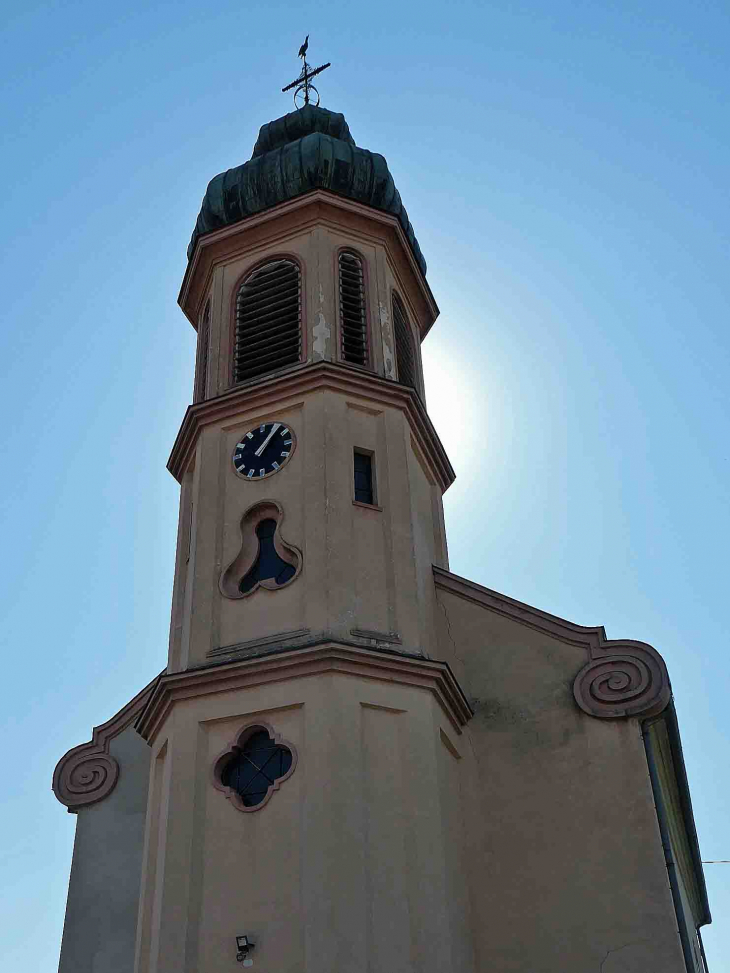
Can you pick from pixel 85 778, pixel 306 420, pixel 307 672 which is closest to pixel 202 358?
pixel 306 420

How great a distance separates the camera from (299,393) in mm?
18578

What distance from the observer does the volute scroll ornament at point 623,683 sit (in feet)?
53.0

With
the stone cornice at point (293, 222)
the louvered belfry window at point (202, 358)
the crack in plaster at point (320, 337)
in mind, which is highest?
the stone cornice at point (293, 222)

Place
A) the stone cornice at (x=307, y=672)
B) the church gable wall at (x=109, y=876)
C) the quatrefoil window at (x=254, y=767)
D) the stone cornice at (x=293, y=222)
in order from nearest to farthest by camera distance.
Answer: the quatrefoil window at (x=254, y=767) < the stone cornice at (x=307, y=672) < the church gable wall at (x=109, y=876) < the stone cornice at (x=293, y=222)

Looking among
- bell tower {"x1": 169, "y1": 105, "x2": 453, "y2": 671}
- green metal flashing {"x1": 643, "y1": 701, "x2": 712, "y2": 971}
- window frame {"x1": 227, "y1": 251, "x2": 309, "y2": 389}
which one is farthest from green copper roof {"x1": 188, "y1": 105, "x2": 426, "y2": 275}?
green metal flashing {"x1": 643, "y1": 701, "x2": 712, "y2": 971}

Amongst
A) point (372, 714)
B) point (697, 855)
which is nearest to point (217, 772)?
point (372, 714)

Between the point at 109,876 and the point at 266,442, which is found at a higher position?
the point at 266,442

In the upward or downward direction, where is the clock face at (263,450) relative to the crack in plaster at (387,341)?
downward

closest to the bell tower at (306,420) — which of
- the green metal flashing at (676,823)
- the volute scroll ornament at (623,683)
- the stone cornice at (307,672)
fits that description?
the stone cornice at (307,672)

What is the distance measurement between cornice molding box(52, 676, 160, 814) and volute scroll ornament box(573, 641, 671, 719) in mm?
6624

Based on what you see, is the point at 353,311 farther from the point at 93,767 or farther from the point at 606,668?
the point at 93,767

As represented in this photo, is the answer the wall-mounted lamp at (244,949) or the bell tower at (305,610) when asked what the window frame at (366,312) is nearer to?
the bell tower at (305,610)

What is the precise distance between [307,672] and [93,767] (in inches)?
228

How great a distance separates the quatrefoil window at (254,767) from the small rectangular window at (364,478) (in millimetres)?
A: 3999
